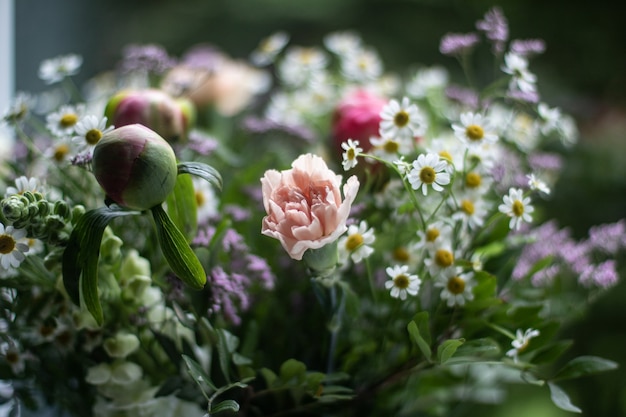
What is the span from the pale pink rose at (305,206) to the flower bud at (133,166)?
0.19 ft

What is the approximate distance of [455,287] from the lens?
413mm

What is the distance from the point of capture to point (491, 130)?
1.41ft

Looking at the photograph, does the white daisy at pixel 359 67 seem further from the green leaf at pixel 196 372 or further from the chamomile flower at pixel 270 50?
the green leaf at pixel 196 372

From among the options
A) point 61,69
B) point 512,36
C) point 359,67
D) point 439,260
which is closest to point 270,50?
point 359,67

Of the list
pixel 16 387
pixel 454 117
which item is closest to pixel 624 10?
pixel 454 117

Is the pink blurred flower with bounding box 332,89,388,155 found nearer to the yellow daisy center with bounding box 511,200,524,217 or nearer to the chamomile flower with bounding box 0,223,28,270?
the yellow daisy center with bounding box 511,200,524,217

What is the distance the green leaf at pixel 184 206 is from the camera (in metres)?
0.41

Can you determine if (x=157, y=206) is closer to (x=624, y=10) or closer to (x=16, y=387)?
(x=16, y=387)

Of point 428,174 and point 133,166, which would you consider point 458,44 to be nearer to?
point 428,174

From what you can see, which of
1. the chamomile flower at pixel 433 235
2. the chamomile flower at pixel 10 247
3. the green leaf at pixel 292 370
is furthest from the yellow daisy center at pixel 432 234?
the chamomile flower at pixel 10 247

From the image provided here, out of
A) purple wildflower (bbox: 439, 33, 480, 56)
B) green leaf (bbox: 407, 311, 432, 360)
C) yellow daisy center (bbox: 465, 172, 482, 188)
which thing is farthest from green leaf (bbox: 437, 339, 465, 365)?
purple wildflower (bbox: 439, 33, 480, 56)

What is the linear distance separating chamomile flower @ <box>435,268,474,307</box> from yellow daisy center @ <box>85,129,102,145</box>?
0.74 feet

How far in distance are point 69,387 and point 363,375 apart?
21 centimetres

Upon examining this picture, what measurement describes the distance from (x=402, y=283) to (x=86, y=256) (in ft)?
0.61
